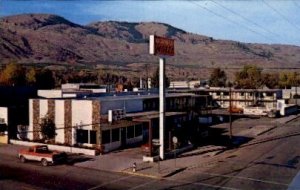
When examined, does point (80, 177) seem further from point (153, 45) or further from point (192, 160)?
point (153, 45)

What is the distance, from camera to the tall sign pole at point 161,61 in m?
42.7

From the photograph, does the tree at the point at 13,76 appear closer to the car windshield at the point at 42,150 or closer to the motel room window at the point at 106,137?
the motel room window at the point at 106,137

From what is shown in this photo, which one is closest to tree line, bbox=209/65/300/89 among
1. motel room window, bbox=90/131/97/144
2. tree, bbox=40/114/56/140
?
tree, bbox=40/114/56/140

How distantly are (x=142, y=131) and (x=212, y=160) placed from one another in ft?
41.4

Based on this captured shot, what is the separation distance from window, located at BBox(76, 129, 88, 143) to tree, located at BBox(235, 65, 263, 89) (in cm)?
11068

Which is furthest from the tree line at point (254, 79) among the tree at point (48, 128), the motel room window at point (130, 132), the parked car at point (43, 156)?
the parked car at point (43, 156)

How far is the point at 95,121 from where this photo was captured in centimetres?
4641

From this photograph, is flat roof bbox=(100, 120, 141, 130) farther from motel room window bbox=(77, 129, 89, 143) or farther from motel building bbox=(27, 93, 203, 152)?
motel room window bbox=(77, 129, 89, 143)

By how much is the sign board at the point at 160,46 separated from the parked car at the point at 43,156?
13.2 metres

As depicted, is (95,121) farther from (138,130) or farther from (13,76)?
(13,76)

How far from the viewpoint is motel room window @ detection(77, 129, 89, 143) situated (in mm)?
47047

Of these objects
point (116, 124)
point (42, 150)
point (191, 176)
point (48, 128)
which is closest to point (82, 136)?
point (116, 124)

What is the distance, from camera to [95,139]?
46.1m

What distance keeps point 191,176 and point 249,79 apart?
440ft
